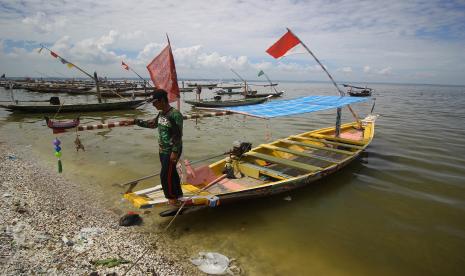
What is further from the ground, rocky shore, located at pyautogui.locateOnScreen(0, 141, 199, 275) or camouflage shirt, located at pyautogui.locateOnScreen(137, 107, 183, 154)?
camouflage shirt, located at pyautogui.locateOnScreen(137, 107, 183, 154)

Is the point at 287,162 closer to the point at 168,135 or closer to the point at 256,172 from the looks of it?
the point at 256,172

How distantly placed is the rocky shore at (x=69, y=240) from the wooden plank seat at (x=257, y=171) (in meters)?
3.20

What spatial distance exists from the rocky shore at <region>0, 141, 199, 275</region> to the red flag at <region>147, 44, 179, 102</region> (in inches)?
110

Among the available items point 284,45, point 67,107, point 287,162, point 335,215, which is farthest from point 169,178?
point 67,107

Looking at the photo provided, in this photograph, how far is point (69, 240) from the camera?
476 centimetres

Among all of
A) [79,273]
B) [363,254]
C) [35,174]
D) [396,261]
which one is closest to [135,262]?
[79,273]

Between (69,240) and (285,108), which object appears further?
(285,108)

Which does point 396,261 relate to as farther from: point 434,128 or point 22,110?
point 22,110

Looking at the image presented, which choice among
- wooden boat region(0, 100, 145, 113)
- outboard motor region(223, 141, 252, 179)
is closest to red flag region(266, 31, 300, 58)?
outboard motor region(223, 141, 252, 179)

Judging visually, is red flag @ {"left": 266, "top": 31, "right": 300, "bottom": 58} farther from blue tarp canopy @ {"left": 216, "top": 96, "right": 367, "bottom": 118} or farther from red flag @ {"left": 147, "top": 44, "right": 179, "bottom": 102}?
red flag @ {"left": 147, "top": 44, "right": 179, "bottom": 102}

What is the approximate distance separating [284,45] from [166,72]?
4.66m

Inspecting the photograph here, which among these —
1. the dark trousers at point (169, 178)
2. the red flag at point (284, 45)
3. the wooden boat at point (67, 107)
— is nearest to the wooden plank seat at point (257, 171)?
the dark trousers at point (169, 178)

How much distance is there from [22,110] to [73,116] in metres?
3.60

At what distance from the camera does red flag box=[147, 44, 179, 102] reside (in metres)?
5.19
